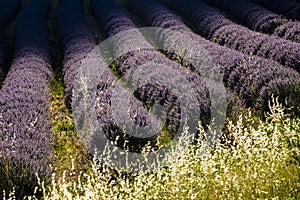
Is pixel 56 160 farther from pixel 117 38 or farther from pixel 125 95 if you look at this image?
pixel 117 38

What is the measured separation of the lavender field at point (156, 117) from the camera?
3.65 metres

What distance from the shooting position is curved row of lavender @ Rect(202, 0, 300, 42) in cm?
1046

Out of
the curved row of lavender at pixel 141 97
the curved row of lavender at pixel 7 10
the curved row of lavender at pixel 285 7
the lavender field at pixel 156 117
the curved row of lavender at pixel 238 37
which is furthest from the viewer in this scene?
the curved row of lavender at pixel 7 10

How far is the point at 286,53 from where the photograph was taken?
26.0 ft

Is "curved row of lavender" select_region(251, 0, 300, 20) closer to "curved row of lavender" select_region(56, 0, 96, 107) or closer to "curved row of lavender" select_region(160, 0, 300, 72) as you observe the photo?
"curved row of lavender" select_region(160, 0, 300, 72)

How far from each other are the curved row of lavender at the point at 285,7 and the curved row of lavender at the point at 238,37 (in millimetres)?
1974

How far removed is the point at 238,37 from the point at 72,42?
168 inches

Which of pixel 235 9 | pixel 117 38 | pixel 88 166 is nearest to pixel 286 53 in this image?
pixel 88 166

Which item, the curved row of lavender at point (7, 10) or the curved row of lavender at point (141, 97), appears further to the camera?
the curved row of lavender at point (7, 10)

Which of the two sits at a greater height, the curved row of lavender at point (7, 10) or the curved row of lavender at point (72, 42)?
the curved row of lavender at point (72, 42)

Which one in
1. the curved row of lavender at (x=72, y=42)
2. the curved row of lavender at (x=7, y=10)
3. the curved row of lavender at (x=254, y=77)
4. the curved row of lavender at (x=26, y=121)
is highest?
the curved row of lavender at (x=254, y=77)

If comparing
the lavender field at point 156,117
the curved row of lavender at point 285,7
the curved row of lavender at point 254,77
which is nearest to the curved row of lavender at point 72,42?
the lavender field at point 156,117

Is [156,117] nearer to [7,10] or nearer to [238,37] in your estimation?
[238,37]

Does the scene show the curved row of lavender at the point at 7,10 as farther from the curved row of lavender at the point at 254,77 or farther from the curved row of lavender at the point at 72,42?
the curved row of lavender at the point at 254,77
